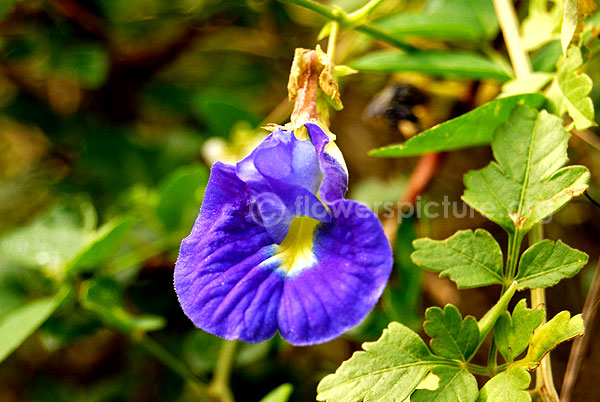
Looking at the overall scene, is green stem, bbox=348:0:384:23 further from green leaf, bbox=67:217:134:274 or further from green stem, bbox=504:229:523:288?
green leaf, bbox=67:217:134:274

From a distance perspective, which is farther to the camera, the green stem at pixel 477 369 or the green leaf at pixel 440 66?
the green leaf at pixel 440 66

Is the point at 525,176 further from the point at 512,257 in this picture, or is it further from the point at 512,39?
the point at 512,39

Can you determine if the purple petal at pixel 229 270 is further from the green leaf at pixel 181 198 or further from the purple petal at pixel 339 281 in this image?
the green leaf at pixel 181 198

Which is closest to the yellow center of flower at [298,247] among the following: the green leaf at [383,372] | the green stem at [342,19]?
the green leaf at [383,372]

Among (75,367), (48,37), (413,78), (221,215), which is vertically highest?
(413,78)

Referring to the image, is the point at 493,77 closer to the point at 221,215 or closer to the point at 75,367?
the point at 221,215

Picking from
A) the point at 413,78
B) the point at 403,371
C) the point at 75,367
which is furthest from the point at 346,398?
the point at 75,367

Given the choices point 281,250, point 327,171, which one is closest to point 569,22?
point 327,171
